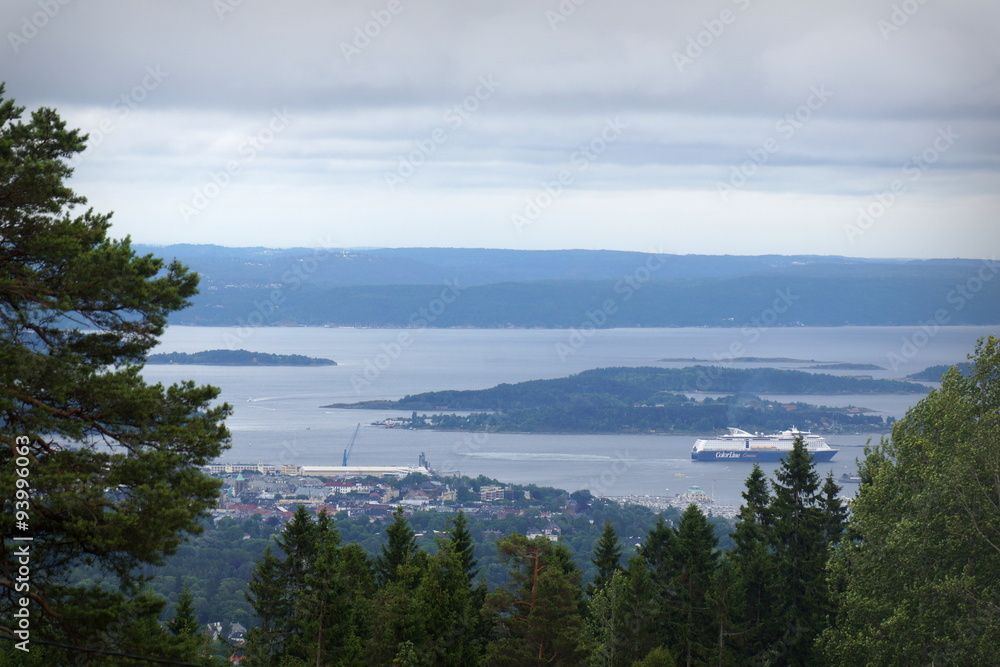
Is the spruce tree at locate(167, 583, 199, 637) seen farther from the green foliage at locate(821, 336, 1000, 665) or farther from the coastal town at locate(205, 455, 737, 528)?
the coastal town at locate(205, 455, 737, 528)

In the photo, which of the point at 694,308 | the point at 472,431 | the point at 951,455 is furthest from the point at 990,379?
the point at 694,308

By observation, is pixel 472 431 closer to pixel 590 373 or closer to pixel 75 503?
pixel 590 373

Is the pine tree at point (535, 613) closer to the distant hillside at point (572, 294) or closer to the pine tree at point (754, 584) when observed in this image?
the pine tree at point (754, 584)
